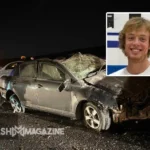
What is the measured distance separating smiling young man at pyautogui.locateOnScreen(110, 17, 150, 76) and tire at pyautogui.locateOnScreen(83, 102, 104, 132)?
450 mm

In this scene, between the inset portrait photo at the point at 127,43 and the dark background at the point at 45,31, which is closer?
the inset portrait photo at the point at 127,43

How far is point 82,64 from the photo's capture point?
11.6 feet

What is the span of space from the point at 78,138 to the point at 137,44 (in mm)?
1245

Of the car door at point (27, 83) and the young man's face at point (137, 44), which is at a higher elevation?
the young man's face at point (137, 44)

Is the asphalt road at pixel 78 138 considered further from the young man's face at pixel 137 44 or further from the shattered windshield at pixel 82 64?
the young man's face at pixel 137 44

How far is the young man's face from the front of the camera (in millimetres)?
3439

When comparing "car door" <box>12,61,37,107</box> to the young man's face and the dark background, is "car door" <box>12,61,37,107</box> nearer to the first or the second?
the dark background

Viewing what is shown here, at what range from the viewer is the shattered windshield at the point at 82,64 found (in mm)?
3480

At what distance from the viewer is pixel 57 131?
3.50 meters

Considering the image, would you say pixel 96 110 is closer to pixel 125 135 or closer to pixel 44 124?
pixel 125 135

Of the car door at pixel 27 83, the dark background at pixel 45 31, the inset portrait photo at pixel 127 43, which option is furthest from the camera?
the car door at pixel 27 83

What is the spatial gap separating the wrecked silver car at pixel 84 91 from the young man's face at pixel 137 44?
0.89 feet

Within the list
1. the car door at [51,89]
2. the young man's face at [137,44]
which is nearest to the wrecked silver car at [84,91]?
the car door at [51,89]

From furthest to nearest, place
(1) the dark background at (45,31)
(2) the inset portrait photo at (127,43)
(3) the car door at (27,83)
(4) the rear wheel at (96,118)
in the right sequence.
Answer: (3) the car door at (27,83)
(1) the dark background at (45,31)
(2) the inset portrait photo at (127,43)
(4) the rear wheel at (96,118)
